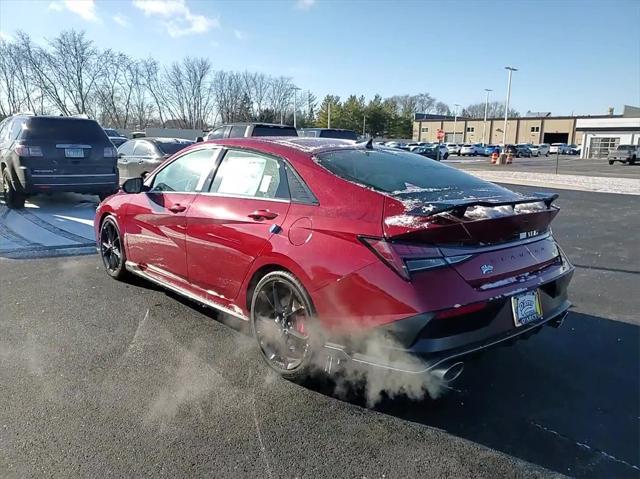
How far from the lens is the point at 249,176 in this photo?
12.0 ft

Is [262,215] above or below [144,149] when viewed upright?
below

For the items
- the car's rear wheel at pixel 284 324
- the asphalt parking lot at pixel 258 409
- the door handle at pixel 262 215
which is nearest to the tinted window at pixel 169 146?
the asphalt parking lot at pixel 258 409

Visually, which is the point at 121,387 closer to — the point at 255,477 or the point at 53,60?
the point at 255,477

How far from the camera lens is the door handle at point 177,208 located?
4.04 meters

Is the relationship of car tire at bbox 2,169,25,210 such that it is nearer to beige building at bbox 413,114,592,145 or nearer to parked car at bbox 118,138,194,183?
parked car at bbox 118,138,194,183

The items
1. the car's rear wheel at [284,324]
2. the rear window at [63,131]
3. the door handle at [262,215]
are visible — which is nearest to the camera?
the car's rear wheel at [284,324]

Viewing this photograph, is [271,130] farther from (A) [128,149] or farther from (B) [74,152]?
(B) [74,152]

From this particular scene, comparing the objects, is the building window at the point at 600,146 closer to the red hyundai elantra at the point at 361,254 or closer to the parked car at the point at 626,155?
the parked car at the point at 626,155

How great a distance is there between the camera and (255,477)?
232 centimetres

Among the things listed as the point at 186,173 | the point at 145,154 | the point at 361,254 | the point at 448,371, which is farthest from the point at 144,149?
the point at 448,371

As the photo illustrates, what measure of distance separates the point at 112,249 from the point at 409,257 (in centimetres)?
395

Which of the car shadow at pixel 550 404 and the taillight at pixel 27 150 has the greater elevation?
the taillight at pixel 27 150

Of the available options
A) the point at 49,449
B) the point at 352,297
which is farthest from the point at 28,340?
the point at 352,297

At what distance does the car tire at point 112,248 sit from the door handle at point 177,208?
47.2 inches
